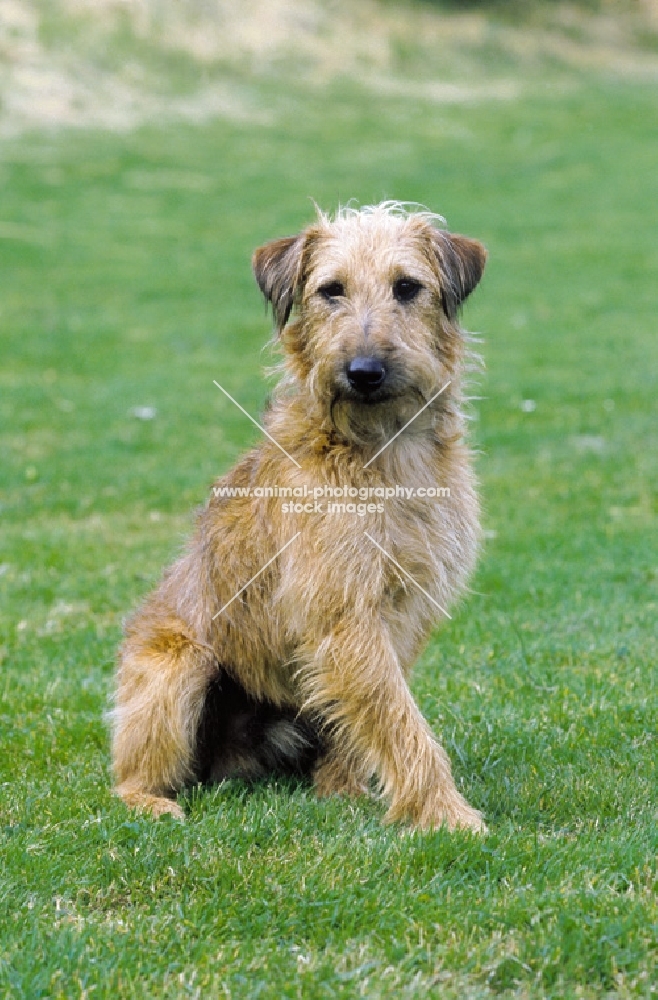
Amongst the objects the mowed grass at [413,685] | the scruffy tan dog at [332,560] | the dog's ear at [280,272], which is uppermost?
the dog's ear at [280,272]

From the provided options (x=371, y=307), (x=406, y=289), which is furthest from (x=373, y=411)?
(x=406, y=289)

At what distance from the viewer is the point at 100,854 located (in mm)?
4254

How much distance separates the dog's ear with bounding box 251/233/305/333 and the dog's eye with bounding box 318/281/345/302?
166mm

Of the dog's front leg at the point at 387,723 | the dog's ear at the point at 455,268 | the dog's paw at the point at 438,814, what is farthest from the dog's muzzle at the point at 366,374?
the dog's paw at the point at 438,814

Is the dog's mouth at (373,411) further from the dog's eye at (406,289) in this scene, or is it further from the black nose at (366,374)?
the dog's eye at (406,289)

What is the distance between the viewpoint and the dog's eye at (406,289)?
4.79 meters

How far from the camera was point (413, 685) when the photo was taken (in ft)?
19.9

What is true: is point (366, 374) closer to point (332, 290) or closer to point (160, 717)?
point (332, 290)

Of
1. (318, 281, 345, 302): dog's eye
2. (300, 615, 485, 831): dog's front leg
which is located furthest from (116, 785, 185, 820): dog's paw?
(318, 281, 345, 302): dog's eye

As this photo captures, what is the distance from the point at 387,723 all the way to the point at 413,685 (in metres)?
1.53

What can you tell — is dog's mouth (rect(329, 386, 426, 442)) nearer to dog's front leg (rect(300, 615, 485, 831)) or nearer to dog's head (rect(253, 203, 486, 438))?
dog's head (rect(253, 203, 486, 438))

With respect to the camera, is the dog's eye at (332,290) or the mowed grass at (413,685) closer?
the mowed grass at (413,685)

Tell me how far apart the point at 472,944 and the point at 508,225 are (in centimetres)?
1969

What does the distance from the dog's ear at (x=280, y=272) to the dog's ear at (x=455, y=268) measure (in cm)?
53
